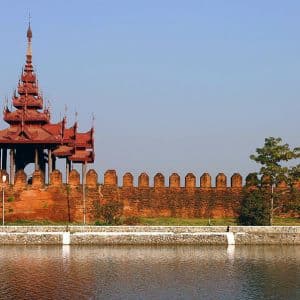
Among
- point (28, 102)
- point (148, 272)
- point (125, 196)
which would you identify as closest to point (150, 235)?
point (125, 196)

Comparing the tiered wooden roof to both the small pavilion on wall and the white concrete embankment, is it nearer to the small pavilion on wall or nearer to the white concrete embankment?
the small pavilion on wall

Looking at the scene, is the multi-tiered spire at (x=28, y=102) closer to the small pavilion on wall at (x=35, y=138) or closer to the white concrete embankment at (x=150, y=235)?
the small pavilion on wall at (x=35, y=138)

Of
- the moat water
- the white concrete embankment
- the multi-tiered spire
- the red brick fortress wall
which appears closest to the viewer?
the moat water

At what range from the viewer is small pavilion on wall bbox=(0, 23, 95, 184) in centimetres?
3441

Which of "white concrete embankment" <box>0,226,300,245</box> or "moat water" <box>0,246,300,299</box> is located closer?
"moat water" <box>0,246,300,299</box>

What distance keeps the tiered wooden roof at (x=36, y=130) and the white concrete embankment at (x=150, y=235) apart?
7.15 metres

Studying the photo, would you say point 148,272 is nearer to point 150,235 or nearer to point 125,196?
point 150,235

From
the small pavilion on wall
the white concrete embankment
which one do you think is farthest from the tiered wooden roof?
the white concrete embankment

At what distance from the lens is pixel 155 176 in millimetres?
33219

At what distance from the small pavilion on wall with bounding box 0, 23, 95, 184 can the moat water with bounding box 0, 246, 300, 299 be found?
850 cm

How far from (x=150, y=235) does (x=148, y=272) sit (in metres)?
7.39

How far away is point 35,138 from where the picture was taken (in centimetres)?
3444

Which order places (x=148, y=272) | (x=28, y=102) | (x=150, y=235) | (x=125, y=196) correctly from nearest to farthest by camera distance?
(x=148, y=272) < (x=150, y=235) < (x=125, y=196) < (x=28, y=102)

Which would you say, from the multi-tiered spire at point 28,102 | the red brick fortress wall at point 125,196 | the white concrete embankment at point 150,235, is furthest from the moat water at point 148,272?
the multi-tiered spire at point 28,102
